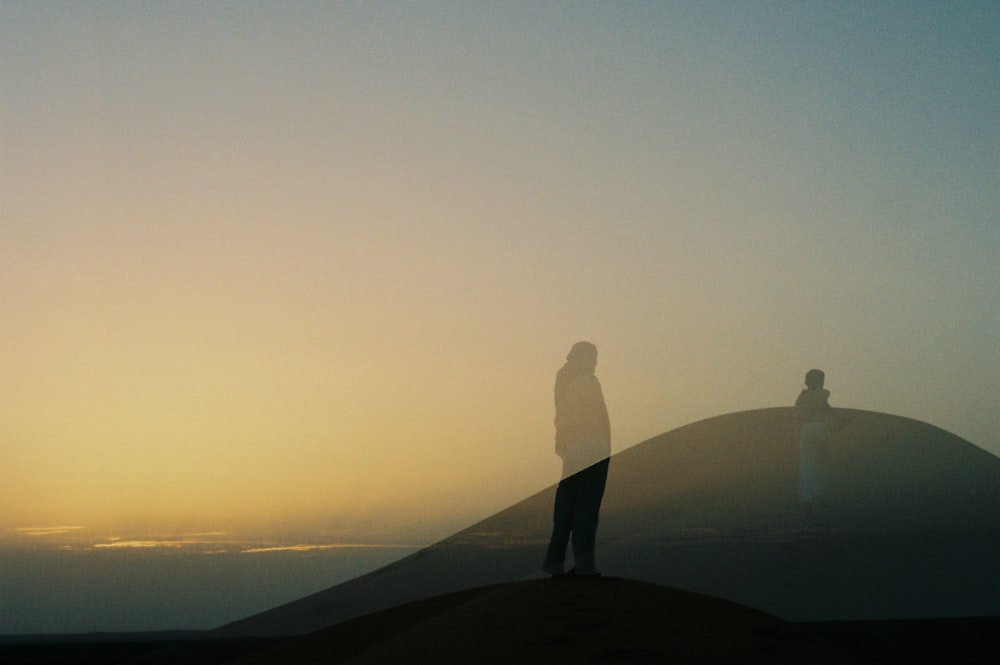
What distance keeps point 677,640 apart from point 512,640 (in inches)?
53.3

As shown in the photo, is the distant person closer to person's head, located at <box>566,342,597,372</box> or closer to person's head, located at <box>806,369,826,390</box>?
person's head, located at <box>566,342,597,372</box>

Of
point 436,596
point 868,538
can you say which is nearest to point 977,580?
point 868,538

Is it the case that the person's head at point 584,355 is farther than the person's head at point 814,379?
No

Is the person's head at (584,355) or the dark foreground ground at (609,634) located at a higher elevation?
the person's head at (584,355)

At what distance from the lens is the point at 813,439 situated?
19.9 metres

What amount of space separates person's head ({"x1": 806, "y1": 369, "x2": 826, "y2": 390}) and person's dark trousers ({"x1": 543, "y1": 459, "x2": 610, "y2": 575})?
8.88m

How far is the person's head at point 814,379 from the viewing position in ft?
64.9

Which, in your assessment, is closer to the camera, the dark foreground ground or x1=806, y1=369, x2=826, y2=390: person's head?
the dark foreground ground

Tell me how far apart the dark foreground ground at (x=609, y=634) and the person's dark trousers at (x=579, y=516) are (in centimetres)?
63

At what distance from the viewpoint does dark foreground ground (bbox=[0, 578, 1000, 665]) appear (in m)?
7.93

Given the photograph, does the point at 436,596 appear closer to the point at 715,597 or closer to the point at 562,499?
the point at 562,499

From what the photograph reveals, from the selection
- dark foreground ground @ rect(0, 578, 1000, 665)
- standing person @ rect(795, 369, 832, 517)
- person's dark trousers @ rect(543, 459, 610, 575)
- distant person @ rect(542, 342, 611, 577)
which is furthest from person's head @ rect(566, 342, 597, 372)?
standing person @ rect(795, 369, 832, 517)

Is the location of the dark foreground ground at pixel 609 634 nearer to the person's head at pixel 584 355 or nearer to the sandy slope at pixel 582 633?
the sandy slope at pixel 582 633

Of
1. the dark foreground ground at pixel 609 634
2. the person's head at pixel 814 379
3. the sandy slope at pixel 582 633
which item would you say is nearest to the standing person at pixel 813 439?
the person's head at pixel 814 379
